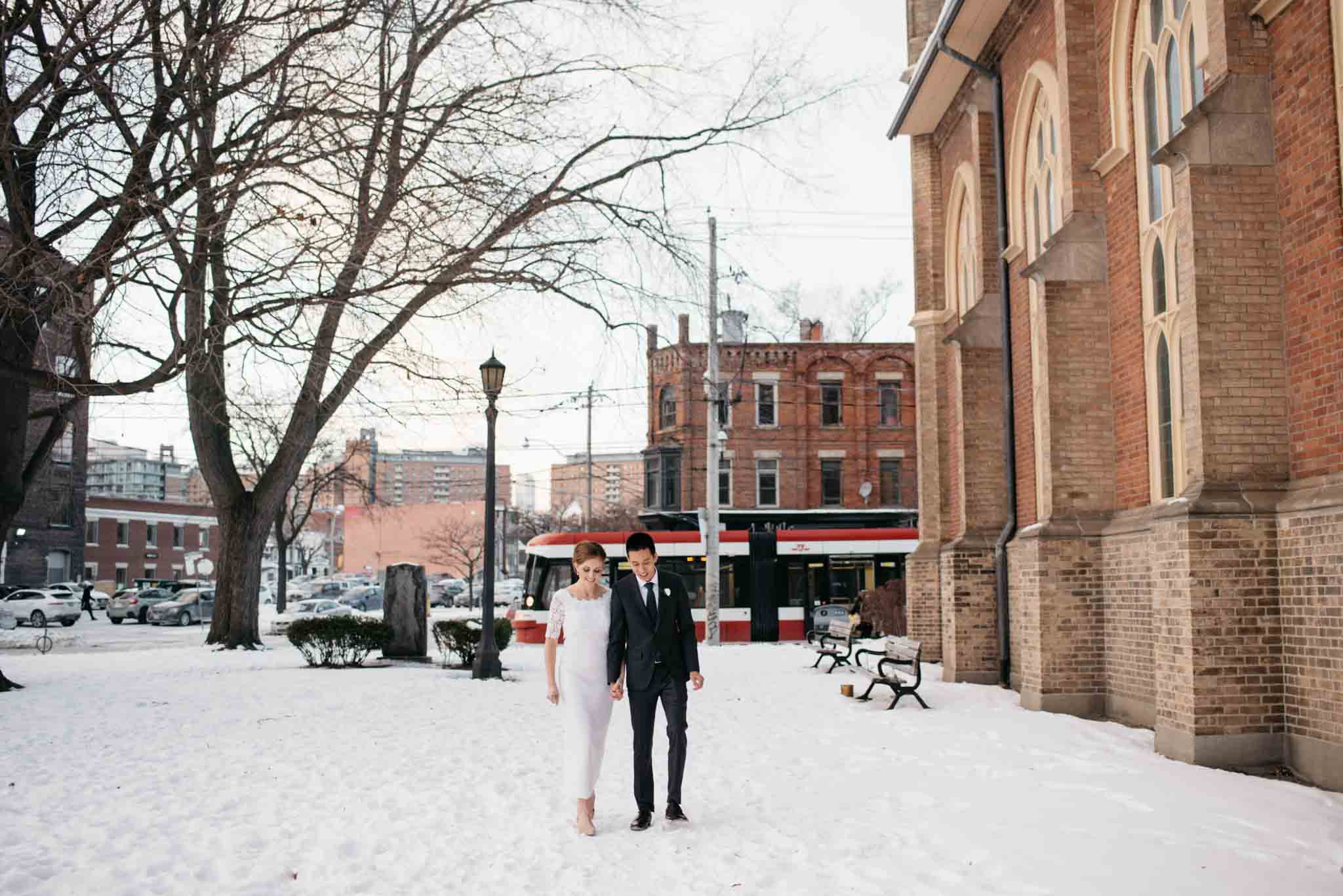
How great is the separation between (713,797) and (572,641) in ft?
6.54

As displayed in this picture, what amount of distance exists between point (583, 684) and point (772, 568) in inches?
881

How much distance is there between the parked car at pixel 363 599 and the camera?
53.0 m

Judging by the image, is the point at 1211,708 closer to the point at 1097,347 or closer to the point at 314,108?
the point at 1097,347

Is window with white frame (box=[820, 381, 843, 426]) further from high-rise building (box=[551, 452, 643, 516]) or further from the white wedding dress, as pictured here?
the white wedding dress

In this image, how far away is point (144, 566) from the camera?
74.2 metres

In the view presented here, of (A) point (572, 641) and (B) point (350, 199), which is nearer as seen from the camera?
(A) point (572, 641)

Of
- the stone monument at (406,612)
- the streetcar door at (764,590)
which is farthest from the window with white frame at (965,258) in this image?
the streetcar door at (764,590)

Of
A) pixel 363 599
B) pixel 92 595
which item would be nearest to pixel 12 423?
pixel 92 595

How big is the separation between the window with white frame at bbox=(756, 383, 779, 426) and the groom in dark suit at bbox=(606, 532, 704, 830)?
1561 inches

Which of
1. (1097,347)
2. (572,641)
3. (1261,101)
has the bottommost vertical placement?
(572,641)

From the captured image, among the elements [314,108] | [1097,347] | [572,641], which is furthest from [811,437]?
[572,641]

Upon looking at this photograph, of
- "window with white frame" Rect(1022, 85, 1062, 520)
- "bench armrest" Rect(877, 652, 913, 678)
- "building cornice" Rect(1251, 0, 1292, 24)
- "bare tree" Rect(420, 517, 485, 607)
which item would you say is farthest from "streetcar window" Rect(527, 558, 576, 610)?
"bare tree" Rect(420, 517, 485, 607)

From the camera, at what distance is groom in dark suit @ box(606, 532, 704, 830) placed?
7.16 m

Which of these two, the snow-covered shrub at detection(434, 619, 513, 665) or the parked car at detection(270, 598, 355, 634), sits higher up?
the snow-covered shrub at detection(434, 619, 513, 665)
